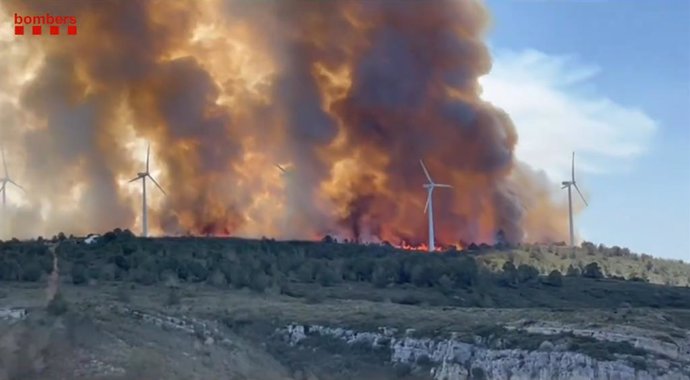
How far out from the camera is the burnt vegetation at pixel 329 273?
301 ft

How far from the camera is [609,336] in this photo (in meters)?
57.3

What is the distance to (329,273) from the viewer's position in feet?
328

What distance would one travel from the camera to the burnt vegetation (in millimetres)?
91625

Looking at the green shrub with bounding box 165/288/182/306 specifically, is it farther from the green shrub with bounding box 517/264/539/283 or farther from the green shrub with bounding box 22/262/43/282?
the green shrub with bounding box 517/264/539/283

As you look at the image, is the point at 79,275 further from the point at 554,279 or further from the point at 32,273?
the point at 554,279

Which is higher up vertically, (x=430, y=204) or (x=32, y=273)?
(x=430, y=204)

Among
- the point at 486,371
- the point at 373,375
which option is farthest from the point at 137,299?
the point at 486,371

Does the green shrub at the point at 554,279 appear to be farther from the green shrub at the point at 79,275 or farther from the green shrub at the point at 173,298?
the green shrub at the point at 79,275

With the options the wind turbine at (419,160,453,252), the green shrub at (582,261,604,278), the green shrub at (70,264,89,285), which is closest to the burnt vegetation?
the green shrub at (70,264,89,285)

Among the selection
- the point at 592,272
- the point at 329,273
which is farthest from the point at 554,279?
the point at 329,273

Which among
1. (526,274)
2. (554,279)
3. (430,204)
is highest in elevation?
(430,204)

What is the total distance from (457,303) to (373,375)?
28550mm

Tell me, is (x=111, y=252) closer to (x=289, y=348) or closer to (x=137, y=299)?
(x=137, y=299)

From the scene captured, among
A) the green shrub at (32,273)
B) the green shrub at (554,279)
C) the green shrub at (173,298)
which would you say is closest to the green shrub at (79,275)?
the green shrub at (32,273)
